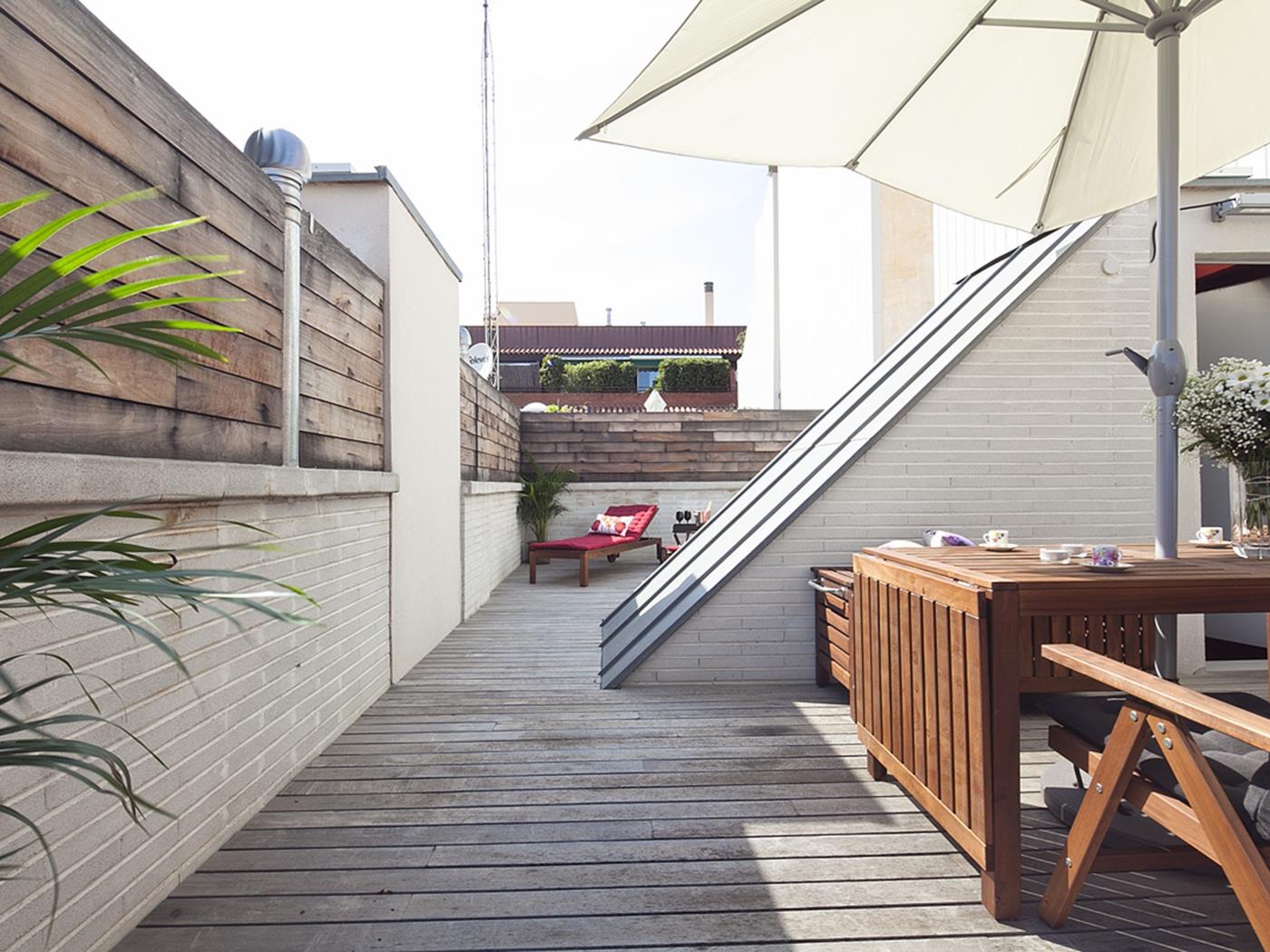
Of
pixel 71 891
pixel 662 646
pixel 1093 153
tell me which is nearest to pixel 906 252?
pixel 1093 153

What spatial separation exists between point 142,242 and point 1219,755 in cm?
310

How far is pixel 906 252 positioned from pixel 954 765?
590 cm

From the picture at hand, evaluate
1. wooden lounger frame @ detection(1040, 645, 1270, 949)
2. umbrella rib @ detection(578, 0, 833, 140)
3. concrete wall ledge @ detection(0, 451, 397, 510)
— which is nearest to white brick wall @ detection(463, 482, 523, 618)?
concrete wall ledge @ detection(0, 451, 397, 510)

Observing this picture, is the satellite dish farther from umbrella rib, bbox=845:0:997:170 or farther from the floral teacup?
the floral teacup

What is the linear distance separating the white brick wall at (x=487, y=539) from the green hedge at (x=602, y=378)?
30.9ft

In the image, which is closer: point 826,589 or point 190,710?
point 190,710

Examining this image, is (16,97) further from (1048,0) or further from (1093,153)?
(1093,153)

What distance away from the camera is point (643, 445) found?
397 inches

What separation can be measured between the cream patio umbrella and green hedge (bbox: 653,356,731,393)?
15351 millimetres

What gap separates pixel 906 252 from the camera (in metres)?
6.93

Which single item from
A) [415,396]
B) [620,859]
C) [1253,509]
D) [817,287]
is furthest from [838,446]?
[817,287]

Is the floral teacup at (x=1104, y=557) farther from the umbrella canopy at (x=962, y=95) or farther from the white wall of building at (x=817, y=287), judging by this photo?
the white wall of building at (x=817, y=287)

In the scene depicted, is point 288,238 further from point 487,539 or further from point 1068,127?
point 487,539

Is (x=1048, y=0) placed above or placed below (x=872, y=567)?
above
